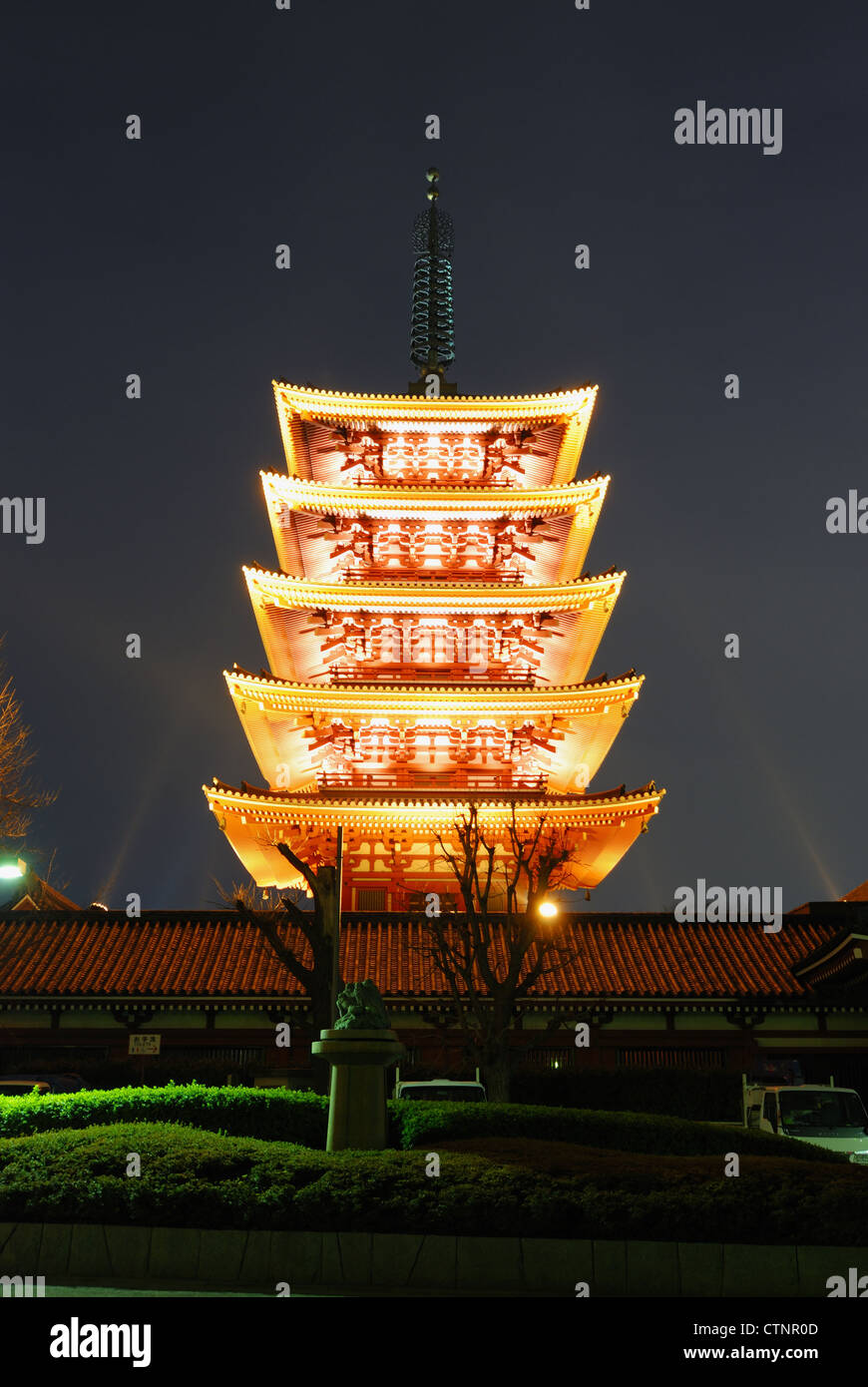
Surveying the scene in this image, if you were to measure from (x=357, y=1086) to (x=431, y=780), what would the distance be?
20.4 meters

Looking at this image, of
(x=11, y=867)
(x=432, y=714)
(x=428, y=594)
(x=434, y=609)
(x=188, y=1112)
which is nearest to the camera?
(x=188, y=1112)

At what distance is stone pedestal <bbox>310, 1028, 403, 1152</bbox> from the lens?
14.0 metres

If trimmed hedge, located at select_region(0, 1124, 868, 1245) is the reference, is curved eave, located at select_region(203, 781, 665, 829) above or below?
above

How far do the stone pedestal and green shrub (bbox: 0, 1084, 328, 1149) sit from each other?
2.18 meters

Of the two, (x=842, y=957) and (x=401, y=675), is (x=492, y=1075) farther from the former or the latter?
(x=401, y=675)

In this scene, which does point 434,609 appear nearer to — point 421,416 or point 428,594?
point 428,594

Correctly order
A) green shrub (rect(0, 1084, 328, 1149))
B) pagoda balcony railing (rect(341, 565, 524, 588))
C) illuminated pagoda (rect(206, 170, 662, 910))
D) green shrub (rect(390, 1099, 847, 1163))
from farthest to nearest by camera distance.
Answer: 1. pagoda balcony railing (rect(341, 565, 524, 588))
2. illuminated pagoda (rect(206, 170, 662, 910))
3. green shrub (rect(0, 1084, 328, 1149))
4. green shrub (rect(390, 1099, 847, 1163))

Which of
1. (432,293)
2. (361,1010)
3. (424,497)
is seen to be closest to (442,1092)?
(361,1010)

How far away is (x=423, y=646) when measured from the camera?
37.5 metres

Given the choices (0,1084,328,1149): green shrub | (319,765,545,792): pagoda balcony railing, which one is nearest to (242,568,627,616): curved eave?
(319,765,545,792): pagoda balcony railing

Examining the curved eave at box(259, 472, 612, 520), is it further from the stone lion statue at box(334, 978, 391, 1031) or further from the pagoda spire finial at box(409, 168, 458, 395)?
the stone lion statue at box(334, 978, 391, 1031)

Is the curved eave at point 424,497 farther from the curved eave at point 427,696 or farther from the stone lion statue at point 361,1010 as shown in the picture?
the stone lion statue at point 361,1010

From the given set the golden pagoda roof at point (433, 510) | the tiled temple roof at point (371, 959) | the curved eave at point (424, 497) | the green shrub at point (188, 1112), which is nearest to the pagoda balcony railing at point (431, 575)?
the golden pagoda roof at point (433, 510)

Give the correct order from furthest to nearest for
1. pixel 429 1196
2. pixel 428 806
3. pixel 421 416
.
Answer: pixel 421 416 → pixel 428 806 → pixel 429 1196
